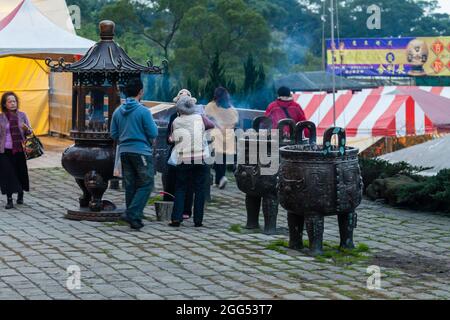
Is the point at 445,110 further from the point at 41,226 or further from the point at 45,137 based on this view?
the point at 41,226

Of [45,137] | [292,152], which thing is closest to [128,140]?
[292,152]

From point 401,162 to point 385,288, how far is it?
20.9 ft

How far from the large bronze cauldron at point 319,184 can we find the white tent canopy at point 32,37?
9711 mm

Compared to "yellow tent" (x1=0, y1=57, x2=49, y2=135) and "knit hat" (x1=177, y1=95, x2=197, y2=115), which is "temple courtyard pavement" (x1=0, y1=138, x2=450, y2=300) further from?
"yellow tent" (x1=0, y1=57, x2=49, y2=135)

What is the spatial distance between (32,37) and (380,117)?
1006 cm

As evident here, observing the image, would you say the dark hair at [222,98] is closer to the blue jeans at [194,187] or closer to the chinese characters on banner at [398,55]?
the blue jeans at [194,187]

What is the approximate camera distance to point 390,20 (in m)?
65.4

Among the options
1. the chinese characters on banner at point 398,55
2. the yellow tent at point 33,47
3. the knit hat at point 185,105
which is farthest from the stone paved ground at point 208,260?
the chinese characters on banner at point 398,55

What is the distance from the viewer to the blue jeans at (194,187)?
36.3ft

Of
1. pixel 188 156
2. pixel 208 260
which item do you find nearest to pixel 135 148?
pixel 188 156

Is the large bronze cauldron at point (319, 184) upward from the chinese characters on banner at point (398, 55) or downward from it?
downward

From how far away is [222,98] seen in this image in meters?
14.3

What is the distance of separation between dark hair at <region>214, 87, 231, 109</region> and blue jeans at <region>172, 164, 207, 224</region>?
3.25 m

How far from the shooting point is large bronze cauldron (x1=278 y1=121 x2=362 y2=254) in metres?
9.28
